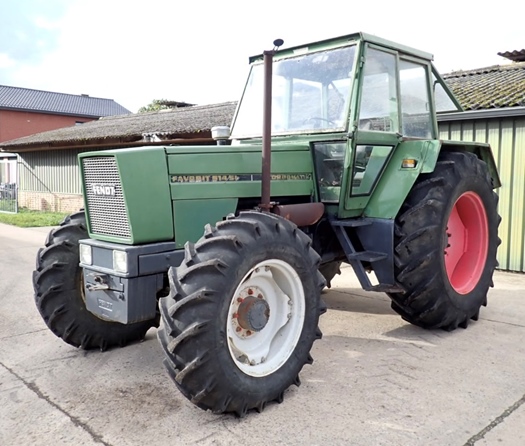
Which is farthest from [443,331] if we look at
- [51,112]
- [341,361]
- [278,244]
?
[51,112]

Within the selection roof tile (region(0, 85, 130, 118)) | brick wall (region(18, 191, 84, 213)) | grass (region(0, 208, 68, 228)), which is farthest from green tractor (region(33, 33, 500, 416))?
roof tile (region(0, 85, 130, 118))

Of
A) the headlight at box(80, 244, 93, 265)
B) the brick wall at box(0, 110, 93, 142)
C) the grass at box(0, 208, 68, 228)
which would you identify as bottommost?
the grass at box(0, 208, 68, 228)

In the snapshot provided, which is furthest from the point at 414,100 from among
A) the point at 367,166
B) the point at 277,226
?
the point at 277,226

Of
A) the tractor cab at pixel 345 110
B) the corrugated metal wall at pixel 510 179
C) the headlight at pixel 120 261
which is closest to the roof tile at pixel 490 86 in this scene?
the corrugated metal wall at pixel 510 179

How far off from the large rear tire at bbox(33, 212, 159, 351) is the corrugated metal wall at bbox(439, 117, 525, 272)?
5311 millimetres

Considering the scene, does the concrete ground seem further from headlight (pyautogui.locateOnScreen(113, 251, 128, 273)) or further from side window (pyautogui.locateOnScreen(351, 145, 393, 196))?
side window (pyautogui.locateOnScreen(351, 145, 393, 196))

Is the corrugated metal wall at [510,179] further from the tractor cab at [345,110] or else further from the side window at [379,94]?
the side window at [379,94]

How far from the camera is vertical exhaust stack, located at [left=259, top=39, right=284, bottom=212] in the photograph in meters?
3.35

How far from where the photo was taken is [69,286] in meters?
3.88

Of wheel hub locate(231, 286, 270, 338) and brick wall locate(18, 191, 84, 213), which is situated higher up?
wheel hub locate(231, 286, 270, 338)

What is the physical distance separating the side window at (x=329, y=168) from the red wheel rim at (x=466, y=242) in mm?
1342

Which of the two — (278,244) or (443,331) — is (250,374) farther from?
(443,331)

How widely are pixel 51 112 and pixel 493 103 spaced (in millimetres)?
31696

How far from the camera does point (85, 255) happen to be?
3.59 metres
